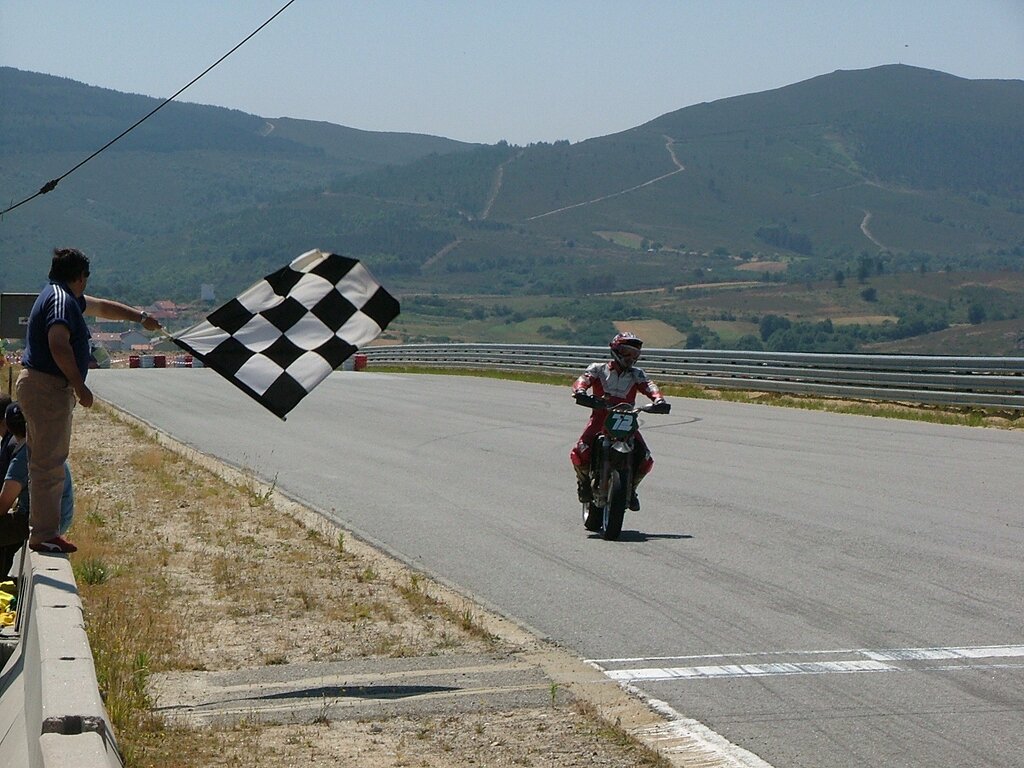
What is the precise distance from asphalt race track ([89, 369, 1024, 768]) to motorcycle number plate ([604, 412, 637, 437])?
2.72 ft

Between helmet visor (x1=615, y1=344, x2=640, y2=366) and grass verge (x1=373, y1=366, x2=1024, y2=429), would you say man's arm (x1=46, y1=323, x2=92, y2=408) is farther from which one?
grass verge (x1=373, y1=366, x2=1024, y2=429)

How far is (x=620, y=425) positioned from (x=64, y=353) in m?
5.13

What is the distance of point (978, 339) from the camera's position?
111 ft

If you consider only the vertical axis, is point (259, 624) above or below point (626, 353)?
below

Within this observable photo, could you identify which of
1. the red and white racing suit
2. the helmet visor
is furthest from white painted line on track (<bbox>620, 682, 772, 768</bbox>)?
the helmet visor

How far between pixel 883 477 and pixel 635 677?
848 centimetres

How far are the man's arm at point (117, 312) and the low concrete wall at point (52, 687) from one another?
4.76ft

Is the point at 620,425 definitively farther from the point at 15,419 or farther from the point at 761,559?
the point at 15,419

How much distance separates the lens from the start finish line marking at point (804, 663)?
22.6 ft

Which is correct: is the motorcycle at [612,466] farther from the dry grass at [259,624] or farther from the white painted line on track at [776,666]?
the white painted line on track at [776,666]

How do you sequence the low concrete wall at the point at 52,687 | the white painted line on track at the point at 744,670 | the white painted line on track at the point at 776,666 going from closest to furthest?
the low concrete wall at the point at 52,687, the white painted line on track at the point at 776,666, the white painted line on track at the point at 744,670

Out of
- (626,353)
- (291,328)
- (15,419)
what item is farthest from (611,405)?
(15,419)

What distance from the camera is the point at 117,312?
28.1 ft

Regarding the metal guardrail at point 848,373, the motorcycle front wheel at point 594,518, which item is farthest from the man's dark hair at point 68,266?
the metal guardrail at point 848,373
